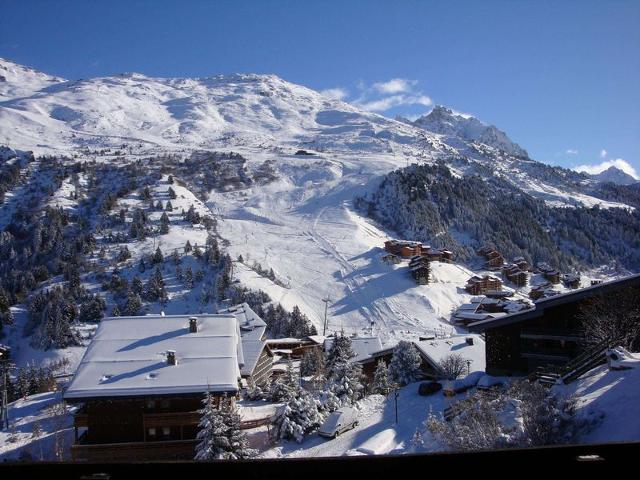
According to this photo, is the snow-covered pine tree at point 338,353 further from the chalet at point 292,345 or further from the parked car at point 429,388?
the chalet at point 292,345

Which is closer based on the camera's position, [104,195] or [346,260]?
[346,260]

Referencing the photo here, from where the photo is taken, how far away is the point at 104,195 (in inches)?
4432

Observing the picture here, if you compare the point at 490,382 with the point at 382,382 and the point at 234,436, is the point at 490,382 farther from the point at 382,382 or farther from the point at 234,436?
the point at 234,436

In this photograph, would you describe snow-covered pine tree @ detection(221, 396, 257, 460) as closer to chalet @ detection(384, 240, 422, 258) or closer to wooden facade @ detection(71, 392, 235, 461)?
wooden facade @ detection(71, 392, 235, 461)

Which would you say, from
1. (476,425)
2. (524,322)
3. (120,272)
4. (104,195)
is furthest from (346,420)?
(104,195)

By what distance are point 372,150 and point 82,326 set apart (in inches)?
5775

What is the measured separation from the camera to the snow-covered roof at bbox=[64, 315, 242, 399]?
63.0 feet

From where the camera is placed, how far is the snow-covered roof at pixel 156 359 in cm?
1920

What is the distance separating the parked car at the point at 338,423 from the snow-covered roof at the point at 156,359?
4.55 meters

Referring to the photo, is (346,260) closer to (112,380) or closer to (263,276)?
(263,276)

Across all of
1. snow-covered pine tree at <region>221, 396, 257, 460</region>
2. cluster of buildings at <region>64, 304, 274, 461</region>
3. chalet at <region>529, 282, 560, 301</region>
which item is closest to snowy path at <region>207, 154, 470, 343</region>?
chalet at <region>529, 282, 560, 301</region>

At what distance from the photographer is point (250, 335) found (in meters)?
45.9

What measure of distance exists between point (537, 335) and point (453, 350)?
1086cm

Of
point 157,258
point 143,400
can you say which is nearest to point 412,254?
point 157,258
